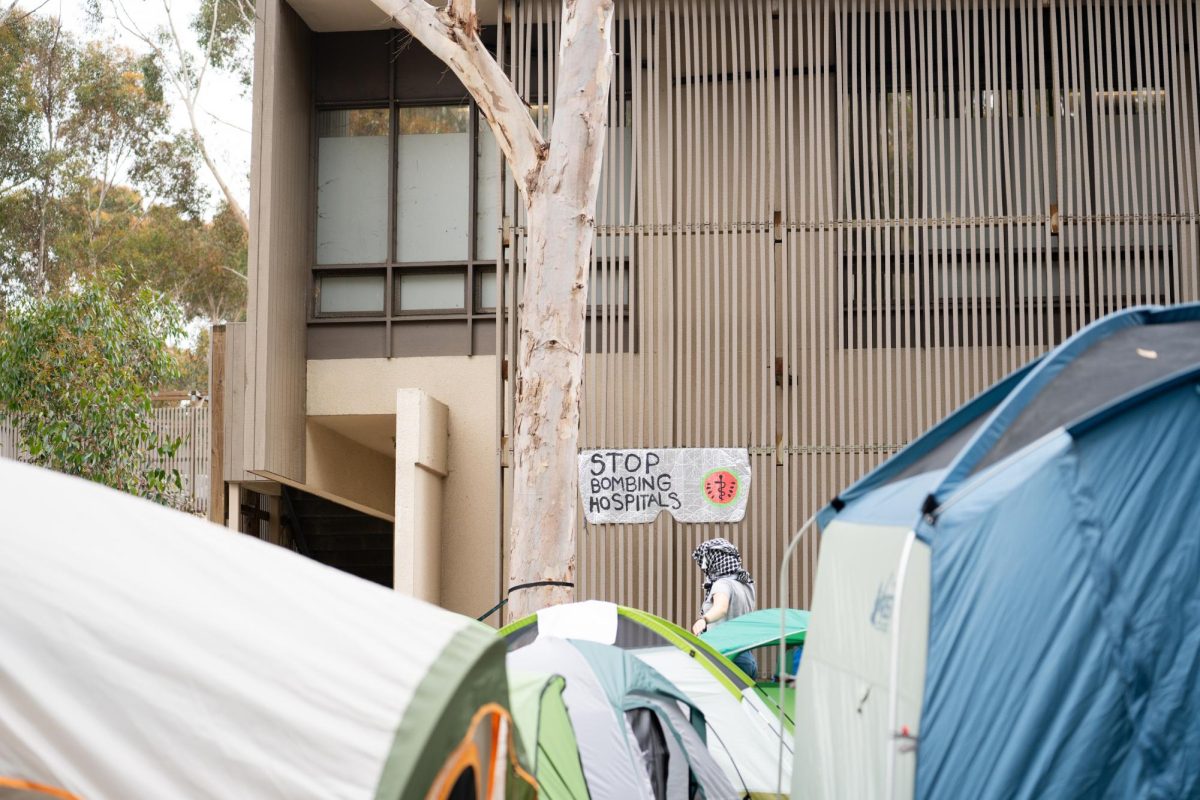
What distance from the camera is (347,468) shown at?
13.6 m

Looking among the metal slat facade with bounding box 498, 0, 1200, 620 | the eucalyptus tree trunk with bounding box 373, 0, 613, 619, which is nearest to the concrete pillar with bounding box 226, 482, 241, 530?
the metal slat facade with bounding box 498, 0, 1200, 620

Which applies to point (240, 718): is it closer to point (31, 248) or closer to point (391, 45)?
point (391, 45)

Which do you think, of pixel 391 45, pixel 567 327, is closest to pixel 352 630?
pixel 567 327

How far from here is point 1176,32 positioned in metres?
10.2

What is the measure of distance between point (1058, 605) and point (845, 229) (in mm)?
7187

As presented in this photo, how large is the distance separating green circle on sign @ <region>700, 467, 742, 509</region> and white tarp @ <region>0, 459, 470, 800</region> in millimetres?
7295

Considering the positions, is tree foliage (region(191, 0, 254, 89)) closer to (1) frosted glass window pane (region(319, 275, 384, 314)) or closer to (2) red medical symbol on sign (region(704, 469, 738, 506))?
(1) frosted glass window pane (region(319, 275, 384, 314))

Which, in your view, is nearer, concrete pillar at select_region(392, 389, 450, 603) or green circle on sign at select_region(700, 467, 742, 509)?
green circle on sign at select_region(700, 467, 742, 509)

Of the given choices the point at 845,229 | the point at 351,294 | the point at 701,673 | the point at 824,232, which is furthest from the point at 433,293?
the point at 701,673

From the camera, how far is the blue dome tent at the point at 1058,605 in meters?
3.39

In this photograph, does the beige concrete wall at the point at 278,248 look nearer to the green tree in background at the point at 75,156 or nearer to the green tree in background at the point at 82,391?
the green tree in background at the point at 82,391

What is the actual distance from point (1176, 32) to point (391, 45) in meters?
6.69

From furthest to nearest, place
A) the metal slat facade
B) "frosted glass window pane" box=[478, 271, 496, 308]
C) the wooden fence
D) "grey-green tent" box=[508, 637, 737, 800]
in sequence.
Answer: the wooden fence → "frosted glass window pane" box=[478, 271, 496, 308] → the metal slat facade → "grey-green tent" box=[508, 637, 737, 800]

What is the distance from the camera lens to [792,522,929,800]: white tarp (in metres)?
3.59
